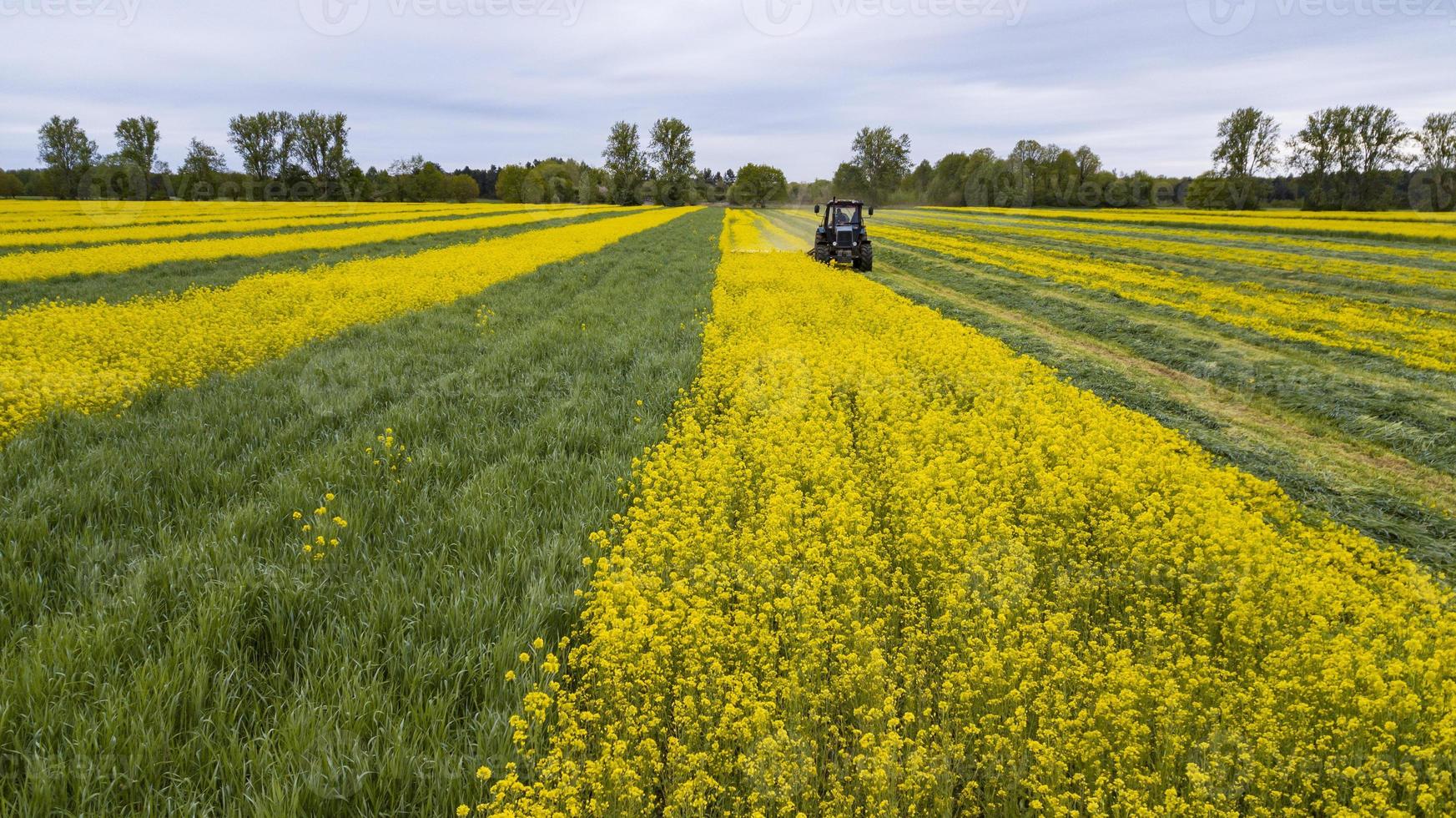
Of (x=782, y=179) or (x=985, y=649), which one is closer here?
(x=985, y=649)

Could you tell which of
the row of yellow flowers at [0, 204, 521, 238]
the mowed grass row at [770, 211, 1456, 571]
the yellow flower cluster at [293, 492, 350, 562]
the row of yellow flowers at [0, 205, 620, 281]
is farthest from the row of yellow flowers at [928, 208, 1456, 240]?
the row of yellow flowers at [0, 204, 521, 238]

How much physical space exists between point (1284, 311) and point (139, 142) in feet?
327

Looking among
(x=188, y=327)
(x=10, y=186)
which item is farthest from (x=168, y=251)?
(x=10, y=186)

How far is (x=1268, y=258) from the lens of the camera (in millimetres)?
22391

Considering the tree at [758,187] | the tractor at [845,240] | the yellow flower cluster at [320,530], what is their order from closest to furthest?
the yellow flower cluster at [320,530]
the tractor at [845,240]
the tree at [758,187]

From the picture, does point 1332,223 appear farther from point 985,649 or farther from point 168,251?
point 168,251

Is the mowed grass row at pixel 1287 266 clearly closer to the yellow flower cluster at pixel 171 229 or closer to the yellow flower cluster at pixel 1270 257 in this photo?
the yellow flower cluster at pixel 1270 257

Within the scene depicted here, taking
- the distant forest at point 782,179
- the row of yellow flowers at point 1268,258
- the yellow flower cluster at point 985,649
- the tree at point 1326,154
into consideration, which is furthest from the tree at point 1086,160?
the yellow flower cluster at point 985,649

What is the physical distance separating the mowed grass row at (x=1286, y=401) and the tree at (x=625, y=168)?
80.8 m

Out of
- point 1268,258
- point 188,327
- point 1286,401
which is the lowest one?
point 1286,401

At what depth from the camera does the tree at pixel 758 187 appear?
328 feet

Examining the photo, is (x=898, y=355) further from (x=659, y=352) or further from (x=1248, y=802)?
(x=1248, y=802)

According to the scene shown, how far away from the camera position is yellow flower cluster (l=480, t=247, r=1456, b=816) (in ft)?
8.50

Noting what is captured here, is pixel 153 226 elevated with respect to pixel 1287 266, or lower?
elevated
